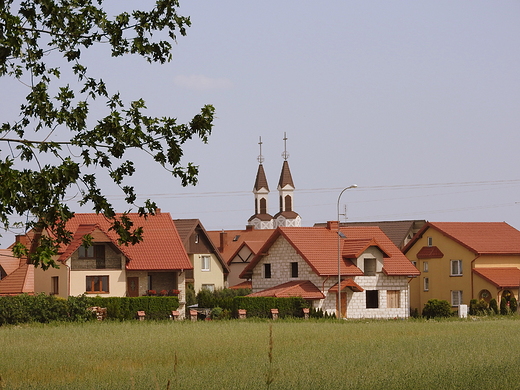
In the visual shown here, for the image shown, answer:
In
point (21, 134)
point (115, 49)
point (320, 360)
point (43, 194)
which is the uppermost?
point (115, 49)

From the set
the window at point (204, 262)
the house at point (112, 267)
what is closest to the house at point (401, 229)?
the window at point (204, 262)

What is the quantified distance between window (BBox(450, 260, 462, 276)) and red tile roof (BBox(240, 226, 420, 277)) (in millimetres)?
6850

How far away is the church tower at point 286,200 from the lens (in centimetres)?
15912

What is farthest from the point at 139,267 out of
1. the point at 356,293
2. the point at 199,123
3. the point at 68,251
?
the point at 199,123

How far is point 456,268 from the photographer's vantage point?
71000 mm

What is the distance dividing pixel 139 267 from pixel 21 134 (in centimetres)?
4289

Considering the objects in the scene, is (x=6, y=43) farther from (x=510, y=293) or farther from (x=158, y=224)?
(x=510, y=293)

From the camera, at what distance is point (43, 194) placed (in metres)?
16.1

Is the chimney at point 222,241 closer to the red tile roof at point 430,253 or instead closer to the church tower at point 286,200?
the red tile roof at point 430,253

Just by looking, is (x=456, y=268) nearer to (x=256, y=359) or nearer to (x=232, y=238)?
(x=232, y=238)

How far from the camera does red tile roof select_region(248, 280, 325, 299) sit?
5847 centimetres

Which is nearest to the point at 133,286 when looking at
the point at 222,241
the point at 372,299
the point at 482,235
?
the point at 372,299

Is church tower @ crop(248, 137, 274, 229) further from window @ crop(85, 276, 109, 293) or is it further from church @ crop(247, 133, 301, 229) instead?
window @ crop(85, 276, 109, 293)

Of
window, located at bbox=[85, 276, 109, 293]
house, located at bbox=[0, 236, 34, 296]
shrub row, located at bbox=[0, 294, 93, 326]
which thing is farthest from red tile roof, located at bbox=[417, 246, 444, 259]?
shrub row, located at bbox=[0, 294, 93, 326]
